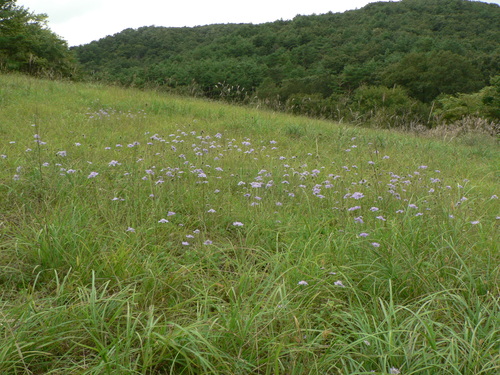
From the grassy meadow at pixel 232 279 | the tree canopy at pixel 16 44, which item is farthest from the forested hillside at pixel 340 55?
the grassy meadow at pixel 232 279

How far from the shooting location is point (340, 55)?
35594mm

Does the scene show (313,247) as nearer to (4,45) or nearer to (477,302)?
(477,302)

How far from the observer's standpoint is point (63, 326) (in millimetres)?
1372

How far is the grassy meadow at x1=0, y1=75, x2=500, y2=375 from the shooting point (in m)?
1.29

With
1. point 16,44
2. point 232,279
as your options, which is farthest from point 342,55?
point 232,279

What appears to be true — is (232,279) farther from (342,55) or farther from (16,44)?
(342,55)

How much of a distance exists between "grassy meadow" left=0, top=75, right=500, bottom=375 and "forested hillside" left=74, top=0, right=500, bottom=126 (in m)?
20.8

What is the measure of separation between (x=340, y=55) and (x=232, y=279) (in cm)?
3740

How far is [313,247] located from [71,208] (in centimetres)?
153

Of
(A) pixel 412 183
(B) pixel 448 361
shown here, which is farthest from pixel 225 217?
(A) pixel 412 183

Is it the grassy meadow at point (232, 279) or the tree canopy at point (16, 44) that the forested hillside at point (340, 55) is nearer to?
the tree canopy at point (16, 44)

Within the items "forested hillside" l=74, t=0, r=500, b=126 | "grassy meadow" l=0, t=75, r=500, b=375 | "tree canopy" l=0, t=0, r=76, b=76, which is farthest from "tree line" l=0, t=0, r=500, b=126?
"grassy meadow" l=0, t=75, r=500, b=375

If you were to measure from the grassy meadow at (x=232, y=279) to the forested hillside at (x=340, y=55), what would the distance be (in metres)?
20.8

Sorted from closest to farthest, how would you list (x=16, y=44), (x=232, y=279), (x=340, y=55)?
(x=232, y=279) < (x=16, y=44) < (x=340, y=55)
